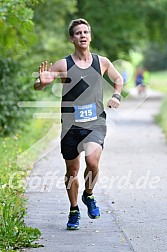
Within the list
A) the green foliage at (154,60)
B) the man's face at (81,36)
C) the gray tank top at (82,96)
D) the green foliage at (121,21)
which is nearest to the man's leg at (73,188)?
the gray tank top at (82,96)

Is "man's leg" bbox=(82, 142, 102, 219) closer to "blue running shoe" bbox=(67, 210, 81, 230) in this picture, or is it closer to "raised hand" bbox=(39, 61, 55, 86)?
"blue running shoe" bbox=(67, 210, 81, 230)

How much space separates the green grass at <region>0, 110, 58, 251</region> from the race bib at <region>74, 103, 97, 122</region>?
1.10 meters

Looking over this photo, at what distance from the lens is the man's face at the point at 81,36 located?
317 inches

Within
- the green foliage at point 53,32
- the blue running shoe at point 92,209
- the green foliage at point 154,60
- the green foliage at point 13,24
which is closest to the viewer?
the blue running shoe at point 92,209

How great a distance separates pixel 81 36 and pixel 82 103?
681 mm

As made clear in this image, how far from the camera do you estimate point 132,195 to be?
1052cm

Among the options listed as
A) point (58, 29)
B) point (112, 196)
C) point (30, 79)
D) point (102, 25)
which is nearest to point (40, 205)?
point (112, 196)

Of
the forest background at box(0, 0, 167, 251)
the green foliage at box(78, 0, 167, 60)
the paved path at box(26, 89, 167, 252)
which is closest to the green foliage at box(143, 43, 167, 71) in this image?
the forest background at box(0, 0, 167, 251)

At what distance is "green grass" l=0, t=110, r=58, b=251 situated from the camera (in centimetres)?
723

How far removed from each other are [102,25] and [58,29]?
3.22 m

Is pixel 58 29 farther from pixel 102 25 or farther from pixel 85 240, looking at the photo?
pixel 85 240

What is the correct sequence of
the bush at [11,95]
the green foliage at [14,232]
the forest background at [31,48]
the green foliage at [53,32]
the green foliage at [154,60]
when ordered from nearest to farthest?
1. the green foliage at [14,232]
2. the forest background at [31,48]
3. the bush at [11,95]
4. the green foliage at [53,32]
5. the green foliage at [154,60]

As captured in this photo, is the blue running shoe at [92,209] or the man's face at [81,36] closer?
the man's face at [81,36]

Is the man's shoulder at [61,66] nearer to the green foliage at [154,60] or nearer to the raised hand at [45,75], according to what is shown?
the raised hand at [45,75]
